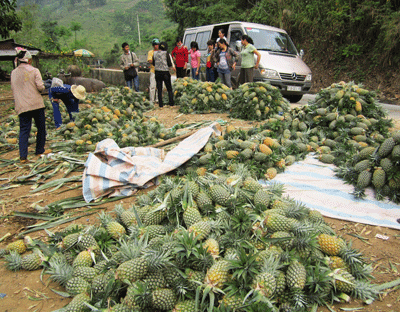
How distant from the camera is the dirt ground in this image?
7.84ft

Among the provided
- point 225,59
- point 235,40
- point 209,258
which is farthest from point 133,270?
point 235,40

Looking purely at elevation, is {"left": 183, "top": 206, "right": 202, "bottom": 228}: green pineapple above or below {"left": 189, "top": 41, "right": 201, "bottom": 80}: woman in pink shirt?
below

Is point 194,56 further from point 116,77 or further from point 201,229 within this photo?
point 201,229

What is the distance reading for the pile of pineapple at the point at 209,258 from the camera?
2059 mm

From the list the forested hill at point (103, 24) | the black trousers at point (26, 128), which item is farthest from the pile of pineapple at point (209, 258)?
the forested hill at point (103, 24)

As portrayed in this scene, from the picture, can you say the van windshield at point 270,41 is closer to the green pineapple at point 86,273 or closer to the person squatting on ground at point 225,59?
the person squatting on ground at point 225,59

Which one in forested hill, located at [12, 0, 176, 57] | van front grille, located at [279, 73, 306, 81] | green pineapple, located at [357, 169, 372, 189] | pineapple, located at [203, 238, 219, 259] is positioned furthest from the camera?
forested hill, located at [12, 0, 176, 57]

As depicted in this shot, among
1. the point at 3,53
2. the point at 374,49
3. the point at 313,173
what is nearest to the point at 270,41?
the point at 374,49

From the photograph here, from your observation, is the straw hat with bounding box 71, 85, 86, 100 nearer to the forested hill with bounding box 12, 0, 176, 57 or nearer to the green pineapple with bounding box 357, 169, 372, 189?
the green pineapple with bounding box 357, 169, 372, 189

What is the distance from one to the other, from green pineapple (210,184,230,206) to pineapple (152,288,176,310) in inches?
41.3

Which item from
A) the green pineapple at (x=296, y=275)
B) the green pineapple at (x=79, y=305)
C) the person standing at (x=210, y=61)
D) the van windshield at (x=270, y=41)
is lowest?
the green pineapple at (x=79, y=305)

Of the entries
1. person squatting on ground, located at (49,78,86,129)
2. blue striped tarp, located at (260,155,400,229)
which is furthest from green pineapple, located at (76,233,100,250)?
person squatting on ground, located at (49,78,86,129)

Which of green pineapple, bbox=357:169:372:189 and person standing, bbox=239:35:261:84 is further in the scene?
person standing, bbox=239:35:261:84

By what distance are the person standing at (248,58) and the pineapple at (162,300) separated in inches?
313
